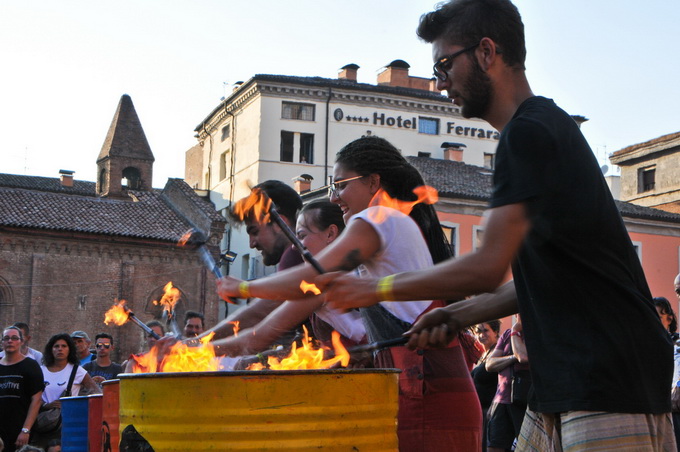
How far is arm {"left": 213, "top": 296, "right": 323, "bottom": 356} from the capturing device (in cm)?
383

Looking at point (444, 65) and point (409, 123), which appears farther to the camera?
point (409, 123)

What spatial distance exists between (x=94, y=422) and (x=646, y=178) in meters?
44.8

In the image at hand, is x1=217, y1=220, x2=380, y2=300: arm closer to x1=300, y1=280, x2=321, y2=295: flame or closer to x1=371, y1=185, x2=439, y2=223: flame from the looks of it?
x1=300, y1=280, x2=321, y2=295: flame

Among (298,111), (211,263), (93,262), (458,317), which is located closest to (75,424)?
(211,263)

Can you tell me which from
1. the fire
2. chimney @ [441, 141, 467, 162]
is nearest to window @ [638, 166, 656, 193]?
chimney @ [441, 141, 467, 162]

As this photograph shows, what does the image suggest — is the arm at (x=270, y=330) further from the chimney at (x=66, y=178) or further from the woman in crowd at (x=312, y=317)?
the chimney at (x=66, y=178)

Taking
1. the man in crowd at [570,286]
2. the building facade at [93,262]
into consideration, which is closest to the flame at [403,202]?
the man in crowd at [570,286]

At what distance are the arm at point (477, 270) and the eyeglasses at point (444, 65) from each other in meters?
0.52

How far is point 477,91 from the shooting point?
2.68 metres

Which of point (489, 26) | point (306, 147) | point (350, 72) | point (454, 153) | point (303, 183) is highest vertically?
point (350, 72)

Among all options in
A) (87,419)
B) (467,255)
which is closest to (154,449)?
(467,255)

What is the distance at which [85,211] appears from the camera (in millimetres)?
40469

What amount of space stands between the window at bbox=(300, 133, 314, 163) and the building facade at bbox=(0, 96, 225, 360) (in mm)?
5810

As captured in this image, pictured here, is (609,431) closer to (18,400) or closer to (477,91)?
(477,91)
